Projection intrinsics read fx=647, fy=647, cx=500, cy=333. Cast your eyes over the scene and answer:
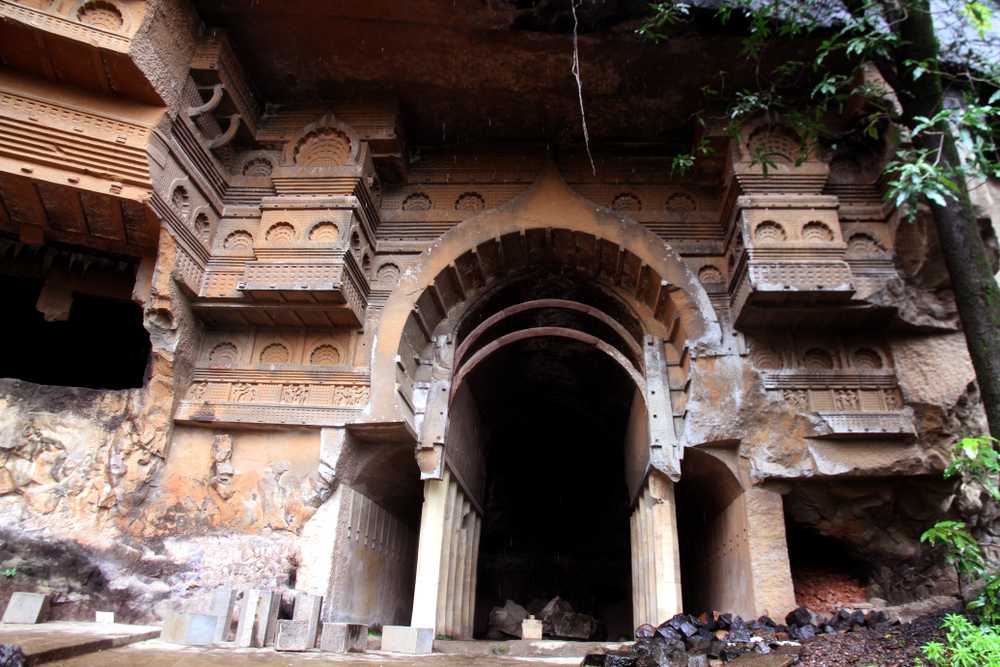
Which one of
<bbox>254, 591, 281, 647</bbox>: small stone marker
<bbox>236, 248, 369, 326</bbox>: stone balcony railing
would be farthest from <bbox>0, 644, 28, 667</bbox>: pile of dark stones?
<bbox>236, 248, 369, 326</bbox>: stone balcony railing

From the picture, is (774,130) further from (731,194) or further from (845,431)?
(845,431)

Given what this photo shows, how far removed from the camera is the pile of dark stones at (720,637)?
5.69m

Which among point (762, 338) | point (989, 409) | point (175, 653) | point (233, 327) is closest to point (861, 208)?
point (762, 338)

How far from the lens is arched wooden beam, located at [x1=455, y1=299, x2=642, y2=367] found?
9.70 m

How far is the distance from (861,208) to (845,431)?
10.2 ft

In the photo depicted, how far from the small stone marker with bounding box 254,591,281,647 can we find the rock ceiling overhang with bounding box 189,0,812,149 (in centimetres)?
666

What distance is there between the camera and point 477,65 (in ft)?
28.3

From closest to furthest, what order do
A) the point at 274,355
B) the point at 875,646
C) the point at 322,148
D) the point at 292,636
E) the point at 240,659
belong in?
the point at 240,659 → the point at 875,646 → the point at 292,636 → the point at 274,355 → the point at 322,148

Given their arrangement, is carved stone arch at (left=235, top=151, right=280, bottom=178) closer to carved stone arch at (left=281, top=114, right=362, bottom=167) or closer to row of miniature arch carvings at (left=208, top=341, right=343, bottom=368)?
carved stone arch at (left=281, top=114, right=362, bottom=167)

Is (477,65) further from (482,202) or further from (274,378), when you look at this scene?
(274,378)

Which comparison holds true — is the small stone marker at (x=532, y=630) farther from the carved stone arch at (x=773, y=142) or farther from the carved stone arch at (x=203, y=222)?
the carved stone arch at (x=773, y=142)

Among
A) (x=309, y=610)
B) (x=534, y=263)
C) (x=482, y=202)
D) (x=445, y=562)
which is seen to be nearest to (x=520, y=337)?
(x=534, y=263)

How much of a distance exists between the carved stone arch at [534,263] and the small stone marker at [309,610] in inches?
83.8

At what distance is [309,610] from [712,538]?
5.76 meters
